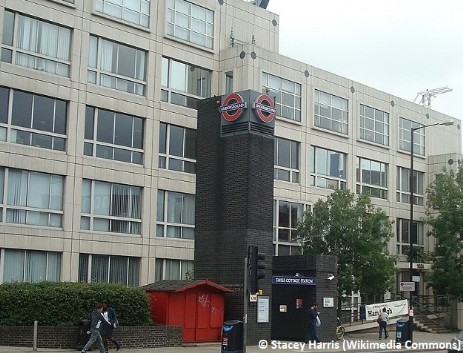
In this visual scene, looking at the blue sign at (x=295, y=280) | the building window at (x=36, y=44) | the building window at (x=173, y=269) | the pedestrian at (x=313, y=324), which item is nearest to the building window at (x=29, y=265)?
Answer: the building window at (x=173, y=269)

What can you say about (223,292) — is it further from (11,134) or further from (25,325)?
(11,134)

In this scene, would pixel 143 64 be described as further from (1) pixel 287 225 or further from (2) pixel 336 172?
(2) pixel 336 172

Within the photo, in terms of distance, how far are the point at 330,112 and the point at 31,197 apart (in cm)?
1975

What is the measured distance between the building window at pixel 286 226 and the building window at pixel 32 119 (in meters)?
12.6

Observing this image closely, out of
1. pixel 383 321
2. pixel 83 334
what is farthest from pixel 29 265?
pixel 383 321

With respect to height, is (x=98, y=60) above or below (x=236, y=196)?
above

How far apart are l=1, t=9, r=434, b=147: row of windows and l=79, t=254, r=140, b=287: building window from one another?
783 cm

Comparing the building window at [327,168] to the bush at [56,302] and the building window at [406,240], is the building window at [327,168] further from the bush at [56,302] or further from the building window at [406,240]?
the bush at [56,302]

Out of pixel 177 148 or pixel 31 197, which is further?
pixel 177 148

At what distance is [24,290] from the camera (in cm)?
2489

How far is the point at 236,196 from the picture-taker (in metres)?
30.0

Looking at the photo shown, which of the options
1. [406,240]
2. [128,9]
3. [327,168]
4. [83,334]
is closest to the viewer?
[83,334]

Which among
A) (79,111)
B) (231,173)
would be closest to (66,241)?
(79,111)

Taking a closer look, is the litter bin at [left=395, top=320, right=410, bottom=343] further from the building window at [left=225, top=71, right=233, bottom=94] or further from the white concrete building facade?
the building window at [left=225, top=71, right=233, bottom=94]
